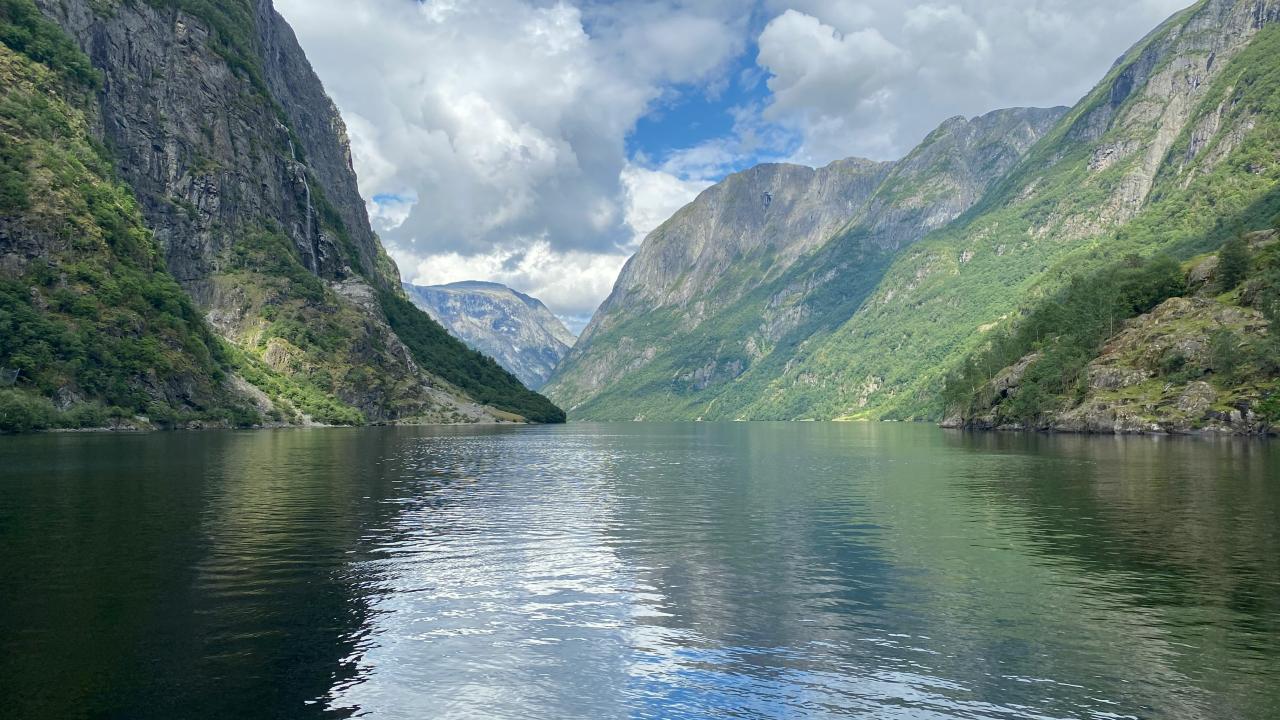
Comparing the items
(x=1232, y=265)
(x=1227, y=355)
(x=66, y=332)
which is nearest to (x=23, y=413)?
(x=66, y=332)

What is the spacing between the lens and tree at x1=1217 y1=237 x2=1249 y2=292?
534ft

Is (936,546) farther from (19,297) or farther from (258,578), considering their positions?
(19,297)

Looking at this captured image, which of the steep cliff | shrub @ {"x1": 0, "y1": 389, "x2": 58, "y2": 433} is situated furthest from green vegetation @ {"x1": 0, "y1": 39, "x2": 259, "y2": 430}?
the steep cliff

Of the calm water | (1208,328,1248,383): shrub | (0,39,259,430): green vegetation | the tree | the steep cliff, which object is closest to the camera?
the calm water

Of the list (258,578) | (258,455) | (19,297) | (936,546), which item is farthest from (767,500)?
(19,297)

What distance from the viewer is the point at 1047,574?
3516 centimetres

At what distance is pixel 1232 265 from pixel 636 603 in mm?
184099

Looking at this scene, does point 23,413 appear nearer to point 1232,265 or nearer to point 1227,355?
point 1227,355

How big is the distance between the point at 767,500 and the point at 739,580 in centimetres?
2958

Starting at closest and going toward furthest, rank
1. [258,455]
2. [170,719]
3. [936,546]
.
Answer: [170,719], [936,546], [258,455]

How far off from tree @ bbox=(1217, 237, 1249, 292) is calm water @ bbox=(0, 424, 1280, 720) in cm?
12527

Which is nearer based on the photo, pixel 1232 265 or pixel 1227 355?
pixel 1227 355

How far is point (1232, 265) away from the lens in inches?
6476

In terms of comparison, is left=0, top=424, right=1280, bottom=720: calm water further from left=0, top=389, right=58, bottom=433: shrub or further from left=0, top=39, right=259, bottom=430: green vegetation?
left=0, top=39, right=259, bottom=430: green vegetation
